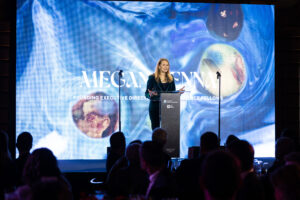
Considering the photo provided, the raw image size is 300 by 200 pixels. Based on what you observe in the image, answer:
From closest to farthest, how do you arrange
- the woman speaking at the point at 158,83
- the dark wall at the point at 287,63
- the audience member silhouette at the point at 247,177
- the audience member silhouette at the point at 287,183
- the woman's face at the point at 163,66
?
the audience member silhouette at the point at 287,183, the audience member silhouette at the point at 247,177, the woman speaking at the point at 158,83, the woman's face at the point at 163,66, the dark wall at the point at 287,63

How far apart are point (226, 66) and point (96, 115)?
2.99 metres

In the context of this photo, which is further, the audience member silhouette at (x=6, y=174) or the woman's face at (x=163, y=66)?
the woman's face at (x=163, y=66)

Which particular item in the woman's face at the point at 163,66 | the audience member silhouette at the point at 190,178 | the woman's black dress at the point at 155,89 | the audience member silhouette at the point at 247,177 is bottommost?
the audience member silhouette at the point at 190,178

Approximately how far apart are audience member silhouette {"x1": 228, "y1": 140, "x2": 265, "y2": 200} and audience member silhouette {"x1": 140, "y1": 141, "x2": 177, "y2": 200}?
522 millimetres

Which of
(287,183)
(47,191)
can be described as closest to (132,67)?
(287,183)

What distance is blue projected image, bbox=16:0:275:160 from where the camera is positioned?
26.1ft

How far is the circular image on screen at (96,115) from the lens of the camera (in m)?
8.05

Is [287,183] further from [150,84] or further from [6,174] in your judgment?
[150,84]

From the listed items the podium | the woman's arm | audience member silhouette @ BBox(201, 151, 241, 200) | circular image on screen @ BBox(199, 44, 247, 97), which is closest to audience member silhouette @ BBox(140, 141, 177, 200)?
audience member silhouette @ BBox(201, 151, 241, 200)

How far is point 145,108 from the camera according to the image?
8156 millimetres

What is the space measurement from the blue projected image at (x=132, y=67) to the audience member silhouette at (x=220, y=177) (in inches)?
247

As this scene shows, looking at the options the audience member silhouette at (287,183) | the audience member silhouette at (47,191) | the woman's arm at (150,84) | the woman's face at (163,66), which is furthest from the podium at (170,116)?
the audience member silhouette at (47,191)

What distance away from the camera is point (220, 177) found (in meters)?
1.81

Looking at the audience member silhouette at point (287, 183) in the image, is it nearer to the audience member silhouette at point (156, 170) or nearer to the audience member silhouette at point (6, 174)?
the audience member silhouette at point (156, 170)
